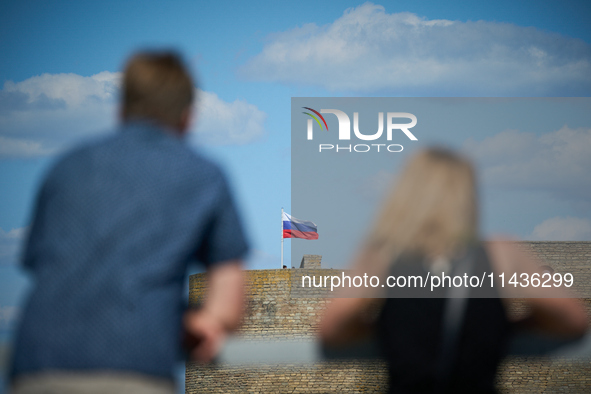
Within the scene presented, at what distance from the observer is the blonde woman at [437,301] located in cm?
109

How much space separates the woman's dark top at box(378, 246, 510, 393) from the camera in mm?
1080

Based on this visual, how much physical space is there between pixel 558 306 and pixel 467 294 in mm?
263

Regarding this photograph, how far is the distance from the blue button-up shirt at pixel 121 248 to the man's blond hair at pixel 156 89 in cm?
3

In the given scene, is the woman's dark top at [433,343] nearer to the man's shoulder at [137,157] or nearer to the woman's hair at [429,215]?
the woman's hair at [429,215]

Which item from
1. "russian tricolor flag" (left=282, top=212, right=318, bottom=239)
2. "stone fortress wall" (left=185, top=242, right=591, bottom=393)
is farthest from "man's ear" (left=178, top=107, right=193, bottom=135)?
"russian tricolor flag" (left=282, top=212, right=318, bottom=239)

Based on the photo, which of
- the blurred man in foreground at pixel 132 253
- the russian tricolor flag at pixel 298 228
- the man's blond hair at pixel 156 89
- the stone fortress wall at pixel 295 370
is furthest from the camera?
the russian tricolor flag at pixel 298 228

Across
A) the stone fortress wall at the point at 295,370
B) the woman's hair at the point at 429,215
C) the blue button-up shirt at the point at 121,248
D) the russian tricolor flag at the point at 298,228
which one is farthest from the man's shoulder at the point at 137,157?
the russian tricolor flag at the point at 298,228

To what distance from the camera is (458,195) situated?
1155mm

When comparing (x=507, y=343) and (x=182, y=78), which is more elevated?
(x=182, y=78)

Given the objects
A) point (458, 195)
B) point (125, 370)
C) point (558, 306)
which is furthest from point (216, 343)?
point (558, 306)

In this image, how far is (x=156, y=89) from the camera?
3.48 feet

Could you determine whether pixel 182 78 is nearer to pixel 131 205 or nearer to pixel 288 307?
pixel 131 205

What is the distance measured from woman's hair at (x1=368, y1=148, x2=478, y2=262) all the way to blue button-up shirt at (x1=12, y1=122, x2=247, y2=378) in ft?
1.05

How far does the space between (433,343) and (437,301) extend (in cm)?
9
